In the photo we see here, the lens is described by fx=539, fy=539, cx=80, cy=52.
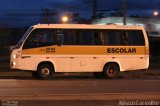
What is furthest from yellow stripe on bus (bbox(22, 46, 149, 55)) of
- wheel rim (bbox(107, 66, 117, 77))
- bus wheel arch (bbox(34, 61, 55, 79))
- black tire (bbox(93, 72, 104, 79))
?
black tire (bbox(93, 72, 104, 79))

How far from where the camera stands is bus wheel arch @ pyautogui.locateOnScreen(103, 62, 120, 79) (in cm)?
2627

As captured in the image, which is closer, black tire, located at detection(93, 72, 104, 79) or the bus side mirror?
the bus side mirror

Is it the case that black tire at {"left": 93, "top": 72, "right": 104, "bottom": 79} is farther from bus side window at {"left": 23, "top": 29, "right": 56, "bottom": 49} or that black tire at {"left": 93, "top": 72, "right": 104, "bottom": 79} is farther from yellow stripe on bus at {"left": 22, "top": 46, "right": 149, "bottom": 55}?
bus side window at {"left": 23, "top": 29, "right": 56, "bottom": 49}

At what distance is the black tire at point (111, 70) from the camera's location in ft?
86.2

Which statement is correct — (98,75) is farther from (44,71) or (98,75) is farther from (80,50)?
(44,71)

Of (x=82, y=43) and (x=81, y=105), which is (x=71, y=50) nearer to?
(x=82, y=43)

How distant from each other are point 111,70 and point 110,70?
2.0 inches

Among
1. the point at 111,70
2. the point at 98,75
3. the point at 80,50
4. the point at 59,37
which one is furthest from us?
the point at 98,75

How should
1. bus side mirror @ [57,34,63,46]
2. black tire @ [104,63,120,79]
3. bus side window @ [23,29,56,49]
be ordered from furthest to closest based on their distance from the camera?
black tire @ [104,63,120,79], bus side mirror @ [57,34,63,46], bus side window @ [23,29,56,49]

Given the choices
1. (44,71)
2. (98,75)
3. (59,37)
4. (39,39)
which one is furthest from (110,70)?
(39,39)

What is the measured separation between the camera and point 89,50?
85.3 ft

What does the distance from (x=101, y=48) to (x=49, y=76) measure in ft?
9.67

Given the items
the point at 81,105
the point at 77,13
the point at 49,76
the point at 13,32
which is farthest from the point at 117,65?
the point at 77,13

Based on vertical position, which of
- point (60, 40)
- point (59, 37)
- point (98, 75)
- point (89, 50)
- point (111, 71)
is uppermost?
Result: point (59, 37)
